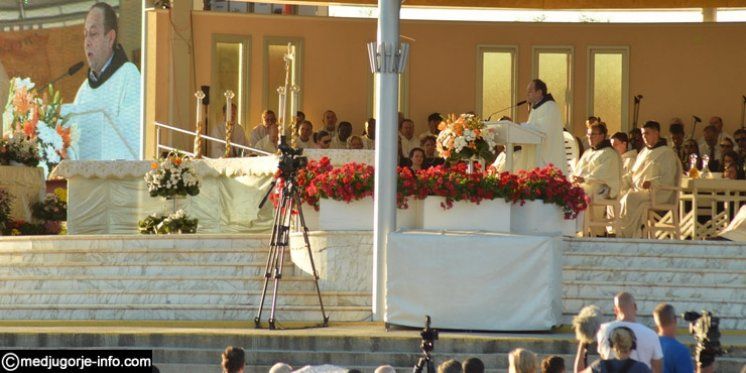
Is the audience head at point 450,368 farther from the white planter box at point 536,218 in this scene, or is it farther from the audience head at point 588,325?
the white planter box at point 536,218

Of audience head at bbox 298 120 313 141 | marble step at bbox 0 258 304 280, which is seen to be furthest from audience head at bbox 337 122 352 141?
marble step at bbox 0 258 304 280

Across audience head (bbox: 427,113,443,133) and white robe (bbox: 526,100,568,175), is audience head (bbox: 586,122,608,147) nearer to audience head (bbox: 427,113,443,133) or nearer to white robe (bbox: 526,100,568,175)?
white robe (bbox: 526,100,568,175)

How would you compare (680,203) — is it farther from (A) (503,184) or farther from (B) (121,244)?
(B) (121,244)

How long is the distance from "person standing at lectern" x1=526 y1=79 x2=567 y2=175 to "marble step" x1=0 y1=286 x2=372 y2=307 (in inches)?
125

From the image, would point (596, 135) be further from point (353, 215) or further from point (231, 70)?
point (231, 70)

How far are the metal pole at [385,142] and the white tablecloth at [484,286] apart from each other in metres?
0.53

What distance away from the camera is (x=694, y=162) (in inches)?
803

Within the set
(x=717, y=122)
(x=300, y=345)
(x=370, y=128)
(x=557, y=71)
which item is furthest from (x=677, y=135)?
(x=300, y=345)

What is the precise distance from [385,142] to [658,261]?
2842 millimetres

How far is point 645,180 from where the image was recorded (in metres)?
20.2

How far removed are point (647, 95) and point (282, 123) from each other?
830 centimetres

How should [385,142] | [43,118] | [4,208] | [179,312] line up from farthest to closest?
1. [43,118]
2. [4,208]
3. [179,312]
4. [385,142]

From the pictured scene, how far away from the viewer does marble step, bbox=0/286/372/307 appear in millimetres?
16281

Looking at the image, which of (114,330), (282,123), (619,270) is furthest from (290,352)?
(282,123)
